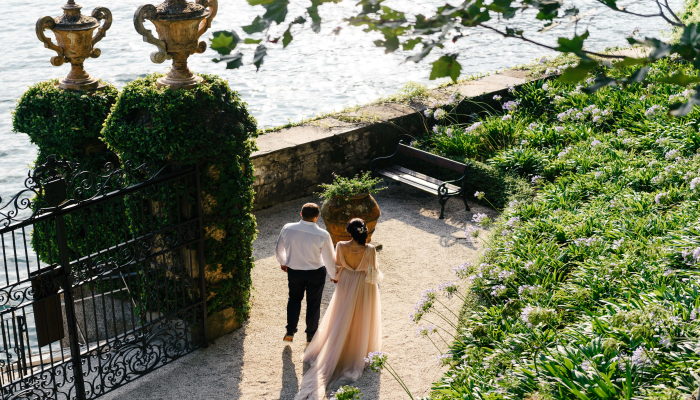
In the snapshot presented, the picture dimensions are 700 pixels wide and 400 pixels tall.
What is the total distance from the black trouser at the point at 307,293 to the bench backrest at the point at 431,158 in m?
3.66

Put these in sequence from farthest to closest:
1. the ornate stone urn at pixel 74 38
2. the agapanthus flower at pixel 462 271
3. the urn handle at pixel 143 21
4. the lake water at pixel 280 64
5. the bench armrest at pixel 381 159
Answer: the lake water at pixel 280 64 → the bench armrest at pixel 381 159 → the ornate stone urn at pixel 74 38 → the agapanthus flower at pixel 462 271 → the urn handle at pixel 143 21

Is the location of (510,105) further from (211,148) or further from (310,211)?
(211,148)

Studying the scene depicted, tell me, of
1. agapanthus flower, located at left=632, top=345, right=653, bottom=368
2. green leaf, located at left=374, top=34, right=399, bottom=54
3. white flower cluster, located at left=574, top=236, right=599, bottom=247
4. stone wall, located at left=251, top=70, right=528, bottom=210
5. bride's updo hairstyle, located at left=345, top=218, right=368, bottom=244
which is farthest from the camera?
stone wall, located at left=251, top=70, right=528, bottom=210

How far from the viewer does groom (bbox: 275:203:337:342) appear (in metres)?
6.18

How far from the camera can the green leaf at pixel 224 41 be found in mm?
2598

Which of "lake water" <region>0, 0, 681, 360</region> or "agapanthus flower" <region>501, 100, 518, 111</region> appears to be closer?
"agapanthus flower" <region>501, 100, 518, 111</region>

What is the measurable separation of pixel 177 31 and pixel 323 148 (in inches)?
155

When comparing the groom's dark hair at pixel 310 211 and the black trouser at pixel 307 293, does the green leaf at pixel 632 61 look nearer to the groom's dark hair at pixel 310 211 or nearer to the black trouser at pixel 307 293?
the groom's dark hair at pixel 310 211

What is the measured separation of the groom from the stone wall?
110 inches

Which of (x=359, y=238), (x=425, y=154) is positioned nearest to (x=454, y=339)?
(x=359, y=238)

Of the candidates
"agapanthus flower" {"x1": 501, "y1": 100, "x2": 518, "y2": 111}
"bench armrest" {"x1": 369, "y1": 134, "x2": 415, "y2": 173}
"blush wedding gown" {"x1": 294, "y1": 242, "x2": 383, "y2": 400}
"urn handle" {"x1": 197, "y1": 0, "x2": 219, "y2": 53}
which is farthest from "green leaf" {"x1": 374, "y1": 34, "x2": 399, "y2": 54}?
"agapanthus flower" {"x1": 501, "y1": 100, "x2": 518, "y2": 111}

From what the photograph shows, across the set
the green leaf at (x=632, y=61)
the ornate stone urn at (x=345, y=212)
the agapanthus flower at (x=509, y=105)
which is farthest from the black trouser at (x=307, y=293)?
the agapanthus flower at (x=509, y=105)

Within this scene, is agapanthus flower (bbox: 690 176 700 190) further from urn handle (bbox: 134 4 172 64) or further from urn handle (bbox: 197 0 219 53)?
urn handle (bbox: 134 4 172 64)

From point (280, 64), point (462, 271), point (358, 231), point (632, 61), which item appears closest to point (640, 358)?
point (462, 271)
